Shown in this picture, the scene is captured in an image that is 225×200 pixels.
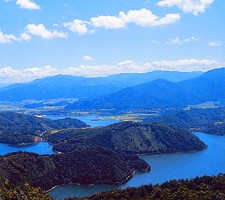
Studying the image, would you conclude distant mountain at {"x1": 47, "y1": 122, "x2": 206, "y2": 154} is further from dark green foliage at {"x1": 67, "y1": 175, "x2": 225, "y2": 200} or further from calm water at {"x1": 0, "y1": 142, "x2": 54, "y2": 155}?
dark green foliage at {"x1": 67, "y1": 175, "x2": 225, "y2": 200}

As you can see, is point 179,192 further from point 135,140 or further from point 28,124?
point 28,124

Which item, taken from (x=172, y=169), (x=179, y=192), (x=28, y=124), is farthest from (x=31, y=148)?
(x=179, y=192)

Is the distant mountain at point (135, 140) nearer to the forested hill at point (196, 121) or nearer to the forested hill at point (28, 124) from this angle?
the forested hill at point (28, 124)

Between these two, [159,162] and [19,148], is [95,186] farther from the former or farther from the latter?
[19,148]

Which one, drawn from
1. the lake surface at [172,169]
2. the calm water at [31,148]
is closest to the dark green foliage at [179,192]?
the lake surface at [172,169]

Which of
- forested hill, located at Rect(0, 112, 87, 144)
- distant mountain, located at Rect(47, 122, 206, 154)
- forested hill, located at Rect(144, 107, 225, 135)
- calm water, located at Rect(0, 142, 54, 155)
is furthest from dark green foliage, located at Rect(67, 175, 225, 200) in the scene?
forested hill, located at Rect(144, 107, 225, 135)

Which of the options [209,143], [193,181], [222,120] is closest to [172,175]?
[193,181]

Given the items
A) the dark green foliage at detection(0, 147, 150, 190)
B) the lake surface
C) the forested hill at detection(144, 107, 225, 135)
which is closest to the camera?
the lake surface
